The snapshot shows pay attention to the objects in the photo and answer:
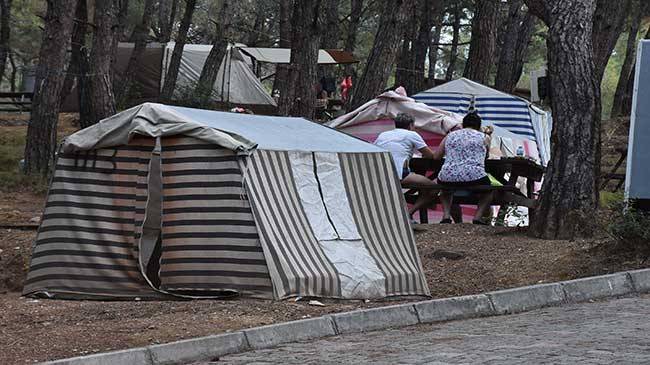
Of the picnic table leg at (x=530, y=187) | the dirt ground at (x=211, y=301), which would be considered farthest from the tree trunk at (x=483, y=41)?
the dirt ground at (x=211, y=301)

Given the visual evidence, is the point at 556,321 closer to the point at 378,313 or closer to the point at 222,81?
the point at 378,313

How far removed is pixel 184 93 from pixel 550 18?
16.2 meters

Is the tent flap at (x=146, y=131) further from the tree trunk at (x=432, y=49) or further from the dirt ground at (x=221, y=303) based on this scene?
the tree trunk at (x=432, y=49)

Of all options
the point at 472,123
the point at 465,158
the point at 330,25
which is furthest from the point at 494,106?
the point at 330,25

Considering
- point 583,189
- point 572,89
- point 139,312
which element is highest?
point 572,89

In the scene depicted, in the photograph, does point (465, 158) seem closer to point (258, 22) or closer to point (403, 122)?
point (403, 122)

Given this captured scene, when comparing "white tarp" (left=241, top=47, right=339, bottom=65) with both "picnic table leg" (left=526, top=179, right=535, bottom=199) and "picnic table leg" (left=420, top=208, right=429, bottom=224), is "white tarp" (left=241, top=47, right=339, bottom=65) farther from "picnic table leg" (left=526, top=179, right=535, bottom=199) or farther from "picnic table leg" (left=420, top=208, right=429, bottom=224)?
"picnic table leg" (left=420, top=208, right=429, bottom=224)

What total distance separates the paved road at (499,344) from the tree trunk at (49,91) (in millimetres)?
11231

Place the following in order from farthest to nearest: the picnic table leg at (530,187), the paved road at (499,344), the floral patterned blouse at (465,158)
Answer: the picnic table leg at (530,187)
the floral patterned blouse at (465,158)
the paved road at (499,344)

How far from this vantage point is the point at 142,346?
25.1ft

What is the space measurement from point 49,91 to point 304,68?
4257 millimetres

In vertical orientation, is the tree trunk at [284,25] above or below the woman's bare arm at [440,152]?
above

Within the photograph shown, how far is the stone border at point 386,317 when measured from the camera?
7531mm

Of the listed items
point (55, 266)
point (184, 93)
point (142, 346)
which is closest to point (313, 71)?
point (184, 93)
